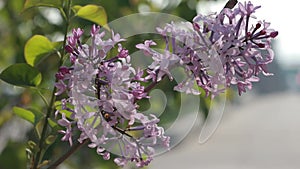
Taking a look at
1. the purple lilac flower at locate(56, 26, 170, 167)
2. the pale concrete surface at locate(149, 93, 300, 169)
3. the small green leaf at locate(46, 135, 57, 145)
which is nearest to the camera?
the purple lilac flower at locate(56, 26, 170, 167)

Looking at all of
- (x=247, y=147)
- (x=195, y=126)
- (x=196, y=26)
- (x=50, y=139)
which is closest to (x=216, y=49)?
(x=196, y=26)

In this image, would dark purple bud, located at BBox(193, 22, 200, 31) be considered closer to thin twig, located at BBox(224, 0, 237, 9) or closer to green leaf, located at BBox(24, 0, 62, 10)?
thin twig, located at BBox(224, 0, 237, 9)

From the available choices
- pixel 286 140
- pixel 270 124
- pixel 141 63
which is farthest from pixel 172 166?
pixel 141 63

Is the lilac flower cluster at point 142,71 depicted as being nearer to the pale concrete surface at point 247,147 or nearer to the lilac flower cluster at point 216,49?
the lilac flower cluster at point 216,49

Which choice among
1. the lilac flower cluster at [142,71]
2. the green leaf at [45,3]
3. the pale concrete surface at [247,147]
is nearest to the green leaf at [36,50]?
the green leaf at [45,3]

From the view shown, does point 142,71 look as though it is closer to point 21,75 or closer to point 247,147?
point 21,75

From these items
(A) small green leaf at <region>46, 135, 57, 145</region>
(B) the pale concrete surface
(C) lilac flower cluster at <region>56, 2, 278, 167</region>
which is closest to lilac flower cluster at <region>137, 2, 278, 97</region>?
(C) lilac flower cluster at <region>56, 2, 278, 167</region>
